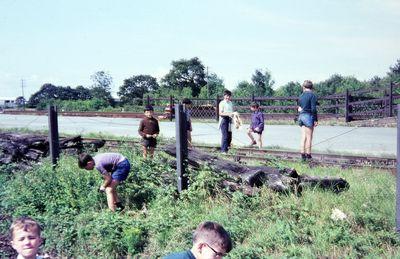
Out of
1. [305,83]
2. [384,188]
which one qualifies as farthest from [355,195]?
[305,83]

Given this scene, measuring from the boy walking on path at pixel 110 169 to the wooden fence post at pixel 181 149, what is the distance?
0.90m

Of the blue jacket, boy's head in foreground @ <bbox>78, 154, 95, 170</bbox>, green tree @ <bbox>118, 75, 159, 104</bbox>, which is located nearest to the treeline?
green tree @ <bbox>118, 75, 159, 104</bbox>

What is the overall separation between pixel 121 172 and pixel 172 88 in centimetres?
6407

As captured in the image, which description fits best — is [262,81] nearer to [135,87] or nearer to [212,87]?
[212,87]

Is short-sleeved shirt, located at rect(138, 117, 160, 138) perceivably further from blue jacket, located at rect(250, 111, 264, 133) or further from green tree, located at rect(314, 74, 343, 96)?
green tree, located at rect(314, 74, 343, 96)

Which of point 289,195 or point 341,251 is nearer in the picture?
point 341,251

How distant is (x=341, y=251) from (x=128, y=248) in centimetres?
257

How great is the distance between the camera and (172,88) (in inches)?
2805

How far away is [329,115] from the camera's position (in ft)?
87.5

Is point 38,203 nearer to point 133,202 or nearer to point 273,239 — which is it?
point 133,202

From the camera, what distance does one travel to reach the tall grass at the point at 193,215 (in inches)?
204

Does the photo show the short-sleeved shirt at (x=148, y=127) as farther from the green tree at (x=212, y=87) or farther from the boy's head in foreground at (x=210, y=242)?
the green tree at (x=212, y=87)

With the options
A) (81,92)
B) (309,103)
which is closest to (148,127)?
(309,103)

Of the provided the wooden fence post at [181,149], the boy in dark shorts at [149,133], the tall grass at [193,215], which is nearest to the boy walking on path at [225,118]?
the boy in dark shorts at [149,133]
